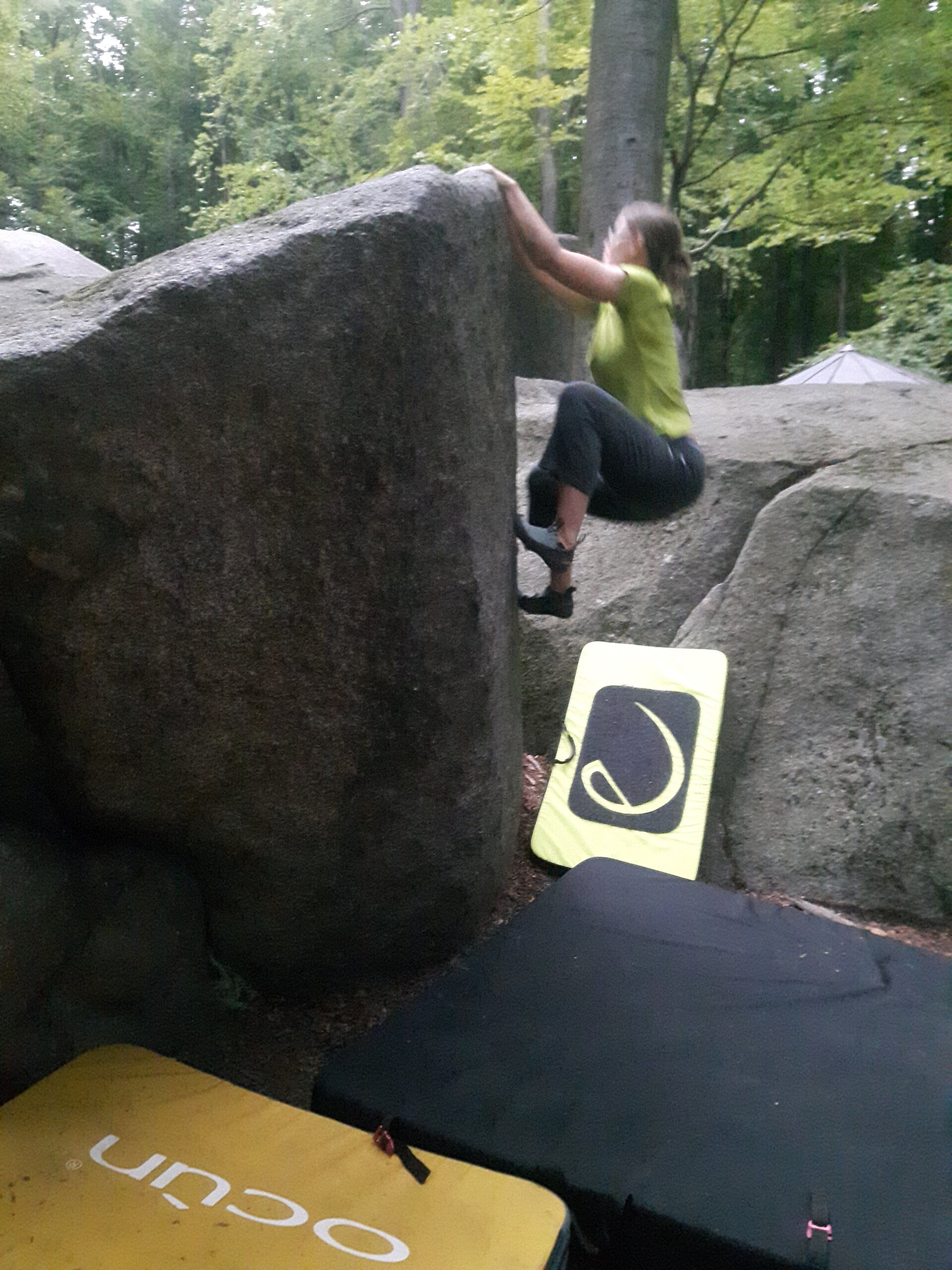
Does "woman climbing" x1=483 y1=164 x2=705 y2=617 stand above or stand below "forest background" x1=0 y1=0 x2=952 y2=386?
below

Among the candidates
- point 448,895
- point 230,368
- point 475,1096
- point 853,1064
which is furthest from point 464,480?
point 853,1064

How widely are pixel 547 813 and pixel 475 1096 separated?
1.54 metres

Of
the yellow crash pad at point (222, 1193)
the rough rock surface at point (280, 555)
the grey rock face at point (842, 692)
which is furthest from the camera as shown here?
the grey rock face at point (842, 692)

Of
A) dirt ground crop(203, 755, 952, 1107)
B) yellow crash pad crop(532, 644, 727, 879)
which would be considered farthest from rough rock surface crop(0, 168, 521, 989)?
yellow crash pad crop(532, 644, 727, 879)

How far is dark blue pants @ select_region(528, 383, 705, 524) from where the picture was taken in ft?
8.47

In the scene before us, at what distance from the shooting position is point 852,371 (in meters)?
8.06

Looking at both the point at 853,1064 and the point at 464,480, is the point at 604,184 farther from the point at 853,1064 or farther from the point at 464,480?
the point at 853,1064

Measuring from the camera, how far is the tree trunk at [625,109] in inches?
197

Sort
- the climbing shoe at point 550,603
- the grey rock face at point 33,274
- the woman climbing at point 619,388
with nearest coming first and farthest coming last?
the grey rock face at point 33,274 < the woman climbing at point 619,388 < the climbing shoe at point 550,603

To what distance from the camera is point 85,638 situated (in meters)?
2.01

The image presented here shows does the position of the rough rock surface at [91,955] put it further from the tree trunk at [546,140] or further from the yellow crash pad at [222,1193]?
the tree trunk at [546,140]

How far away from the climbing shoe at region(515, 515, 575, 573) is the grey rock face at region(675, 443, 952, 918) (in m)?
1.28

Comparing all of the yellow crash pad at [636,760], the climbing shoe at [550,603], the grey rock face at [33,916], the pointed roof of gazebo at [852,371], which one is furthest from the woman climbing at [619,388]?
the pointed roof of gazebo at [852,371]

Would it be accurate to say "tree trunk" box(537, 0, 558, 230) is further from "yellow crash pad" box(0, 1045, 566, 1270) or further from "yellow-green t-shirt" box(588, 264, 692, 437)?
"yellow crash pad" box(0, 1045, 566, 1270)
